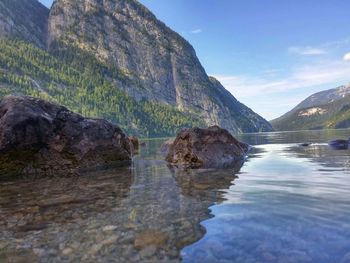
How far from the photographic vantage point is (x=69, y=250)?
568cm

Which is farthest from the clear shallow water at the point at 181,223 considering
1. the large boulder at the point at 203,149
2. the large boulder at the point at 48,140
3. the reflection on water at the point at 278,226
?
the large boulder at the point at 203,149

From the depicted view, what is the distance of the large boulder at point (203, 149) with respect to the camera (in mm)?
20781

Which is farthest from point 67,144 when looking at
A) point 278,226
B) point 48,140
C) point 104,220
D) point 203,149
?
point 278,226

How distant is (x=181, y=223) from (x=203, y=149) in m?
14.5

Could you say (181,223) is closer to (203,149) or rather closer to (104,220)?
(104,220)

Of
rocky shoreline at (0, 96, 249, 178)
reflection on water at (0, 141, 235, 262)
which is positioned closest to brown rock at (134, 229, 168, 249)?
reflection on water at (0, 141, 235, 262)

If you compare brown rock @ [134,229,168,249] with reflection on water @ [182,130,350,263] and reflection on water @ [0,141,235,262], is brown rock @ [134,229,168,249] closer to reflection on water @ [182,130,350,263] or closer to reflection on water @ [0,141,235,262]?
reflection on water @ [0,141,235,262]

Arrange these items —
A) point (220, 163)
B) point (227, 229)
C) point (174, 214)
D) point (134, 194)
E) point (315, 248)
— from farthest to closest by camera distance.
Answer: point (220, 163) < point (134, 194) < point (174, 214) < point (227, 229) < point (315, 248)

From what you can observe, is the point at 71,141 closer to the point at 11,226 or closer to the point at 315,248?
the point at 11,226

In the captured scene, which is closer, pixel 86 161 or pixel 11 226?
pixel 11 226

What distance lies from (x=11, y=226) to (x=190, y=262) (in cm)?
427

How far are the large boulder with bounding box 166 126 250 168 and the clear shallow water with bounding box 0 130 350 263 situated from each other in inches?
335

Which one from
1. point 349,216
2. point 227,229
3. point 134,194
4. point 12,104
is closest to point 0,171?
point 12,104

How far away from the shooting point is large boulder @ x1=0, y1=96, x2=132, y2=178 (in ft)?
54.8
